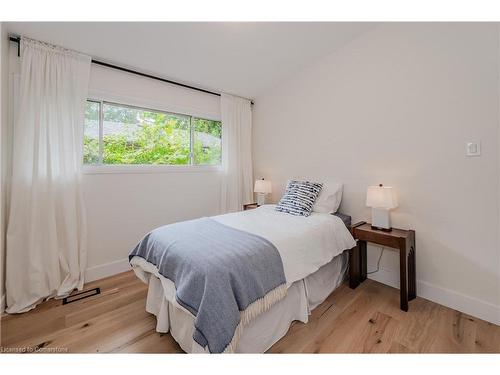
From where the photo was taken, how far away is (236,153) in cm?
345

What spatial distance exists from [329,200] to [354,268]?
28.2 inches

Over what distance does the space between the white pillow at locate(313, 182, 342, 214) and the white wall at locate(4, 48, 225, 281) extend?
165 centimetres

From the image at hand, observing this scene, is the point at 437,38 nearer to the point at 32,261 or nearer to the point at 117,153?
the point at 117,153

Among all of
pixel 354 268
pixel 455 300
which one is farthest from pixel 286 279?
pixel 455 300

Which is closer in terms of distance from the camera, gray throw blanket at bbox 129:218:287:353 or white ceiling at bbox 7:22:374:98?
gray throw blanket at bbox 129:218:287:353

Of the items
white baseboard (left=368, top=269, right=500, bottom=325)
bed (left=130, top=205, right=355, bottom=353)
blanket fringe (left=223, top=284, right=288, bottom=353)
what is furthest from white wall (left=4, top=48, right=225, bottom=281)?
white baseboard (left=368, top=269, right=500, bottom=325)

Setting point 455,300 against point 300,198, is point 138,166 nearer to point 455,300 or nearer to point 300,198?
point 300,198

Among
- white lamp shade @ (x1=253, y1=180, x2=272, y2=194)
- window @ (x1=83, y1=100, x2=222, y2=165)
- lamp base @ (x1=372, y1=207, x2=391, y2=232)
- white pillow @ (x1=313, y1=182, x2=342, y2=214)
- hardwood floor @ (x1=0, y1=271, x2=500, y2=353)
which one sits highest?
window @ (x1=83, y1=100, x2=222, y2=165)

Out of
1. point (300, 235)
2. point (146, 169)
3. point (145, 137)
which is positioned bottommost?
point (300, 235)

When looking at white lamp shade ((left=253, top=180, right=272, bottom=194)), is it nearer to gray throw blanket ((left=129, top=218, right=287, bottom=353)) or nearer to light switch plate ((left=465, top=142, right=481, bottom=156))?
gray throw blanket ((left=129, top=218, right=287, bottom=353))

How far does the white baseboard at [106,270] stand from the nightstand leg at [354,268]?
8.05ft

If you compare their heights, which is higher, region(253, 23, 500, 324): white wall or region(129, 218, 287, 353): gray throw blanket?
region(253, 23, 500, 324): white wall

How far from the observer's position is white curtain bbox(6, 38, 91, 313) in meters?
1.89
